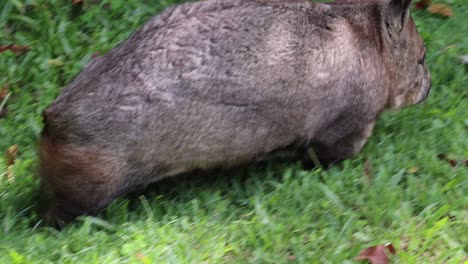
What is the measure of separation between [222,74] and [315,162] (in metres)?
0.95

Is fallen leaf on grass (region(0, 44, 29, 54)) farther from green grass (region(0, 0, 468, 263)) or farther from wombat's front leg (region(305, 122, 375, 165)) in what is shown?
wombat's front leg (region(305, 122, 375, 165))

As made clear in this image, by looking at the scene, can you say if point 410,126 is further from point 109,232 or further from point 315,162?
point 109,232

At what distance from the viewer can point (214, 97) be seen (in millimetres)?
4523

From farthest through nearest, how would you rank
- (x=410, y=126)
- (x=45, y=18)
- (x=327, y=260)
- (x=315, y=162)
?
(x=45, y=18) < (x=410, y=126) < (x=315, y=162) < (x=327, y=260)

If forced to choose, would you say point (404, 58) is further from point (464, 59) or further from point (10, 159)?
point (10, 159)

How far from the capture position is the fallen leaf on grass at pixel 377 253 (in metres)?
4.18

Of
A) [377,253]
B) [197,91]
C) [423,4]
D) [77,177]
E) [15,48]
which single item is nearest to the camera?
[377,253]

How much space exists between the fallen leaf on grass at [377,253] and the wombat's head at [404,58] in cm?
150

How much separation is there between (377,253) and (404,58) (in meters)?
1.80

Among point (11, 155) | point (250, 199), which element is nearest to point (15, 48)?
point (11, 155)

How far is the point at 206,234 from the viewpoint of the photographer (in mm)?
4406

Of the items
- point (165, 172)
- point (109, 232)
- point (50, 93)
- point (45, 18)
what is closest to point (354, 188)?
point (165, 172)

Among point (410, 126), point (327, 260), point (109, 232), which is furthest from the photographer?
point (410, 126)

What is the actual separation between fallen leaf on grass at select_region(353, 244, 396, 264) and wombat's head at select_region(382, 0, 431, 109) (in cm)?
150
